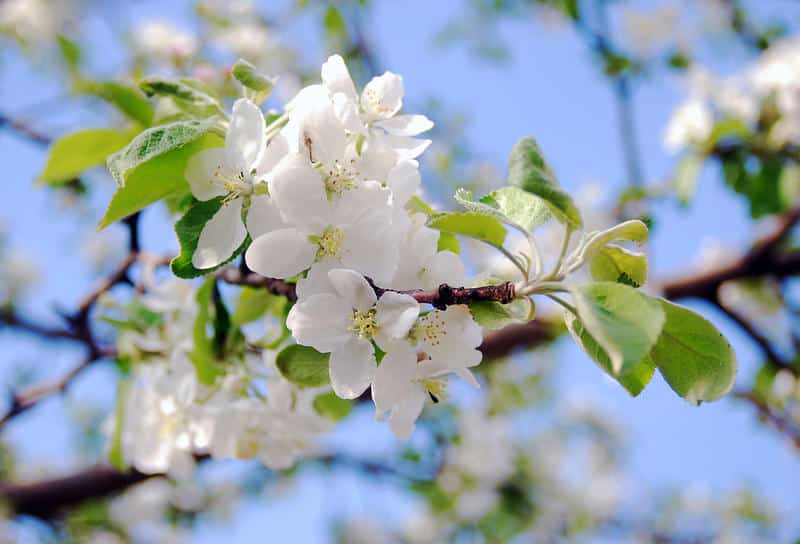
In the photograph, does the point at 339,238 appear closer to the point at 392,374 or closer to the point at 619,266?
the point at 392,374

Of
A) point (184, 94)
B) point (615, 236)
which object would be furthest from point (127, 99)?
point (615, 236)

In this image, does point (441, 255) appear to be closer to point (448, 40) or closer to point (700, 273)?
point (700, 273)

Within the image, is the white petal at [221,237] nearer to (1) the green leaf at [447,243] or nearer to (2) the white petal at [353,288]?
(2) the white petal at [353,288]

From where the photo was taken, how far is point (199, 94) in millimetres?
1021

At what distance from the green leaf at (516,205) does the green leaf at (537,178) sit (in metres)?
0.06

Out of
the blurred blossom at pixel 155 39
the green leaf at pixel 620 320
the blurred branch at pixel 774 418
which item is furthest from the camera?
the blurred blossom at pixel 155 39

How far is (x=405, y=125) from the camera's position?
1003 millimetres

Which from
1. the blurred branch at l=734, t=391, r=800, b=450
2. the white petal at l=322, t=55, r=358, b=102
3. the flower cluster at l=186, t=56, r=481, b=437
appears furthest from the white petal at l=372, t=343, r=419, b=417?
the blurred branch at l=734, t=391, r=800, b=450

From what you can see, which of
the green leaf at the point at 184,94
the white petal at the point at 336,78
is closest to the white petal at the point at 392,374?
the white petal at the point at 336,78

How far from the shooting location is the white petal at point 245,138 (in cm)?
89

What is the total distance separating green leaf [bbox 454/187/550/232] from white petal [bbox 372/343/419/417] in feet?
0.62

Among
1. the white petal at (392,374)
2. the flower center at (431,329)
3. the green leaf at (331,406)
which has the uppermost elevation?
the flower center at (431,329)

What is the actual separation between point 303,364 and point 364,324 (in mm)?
147

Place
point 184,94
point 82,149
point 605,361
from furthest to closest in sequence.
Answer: point 82,149 < point 184,94 < point 605,361
